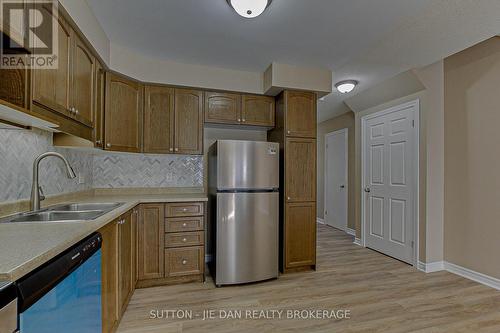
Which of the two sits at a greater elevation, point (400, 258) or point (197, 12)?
point (197, 12)

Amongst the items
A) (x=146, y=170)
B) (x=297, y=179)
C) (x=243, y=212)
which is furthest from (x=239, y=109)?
(x=146, y=170)

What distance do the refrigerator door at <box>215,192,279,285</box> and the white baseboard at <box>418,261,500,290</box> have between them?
6.12ft

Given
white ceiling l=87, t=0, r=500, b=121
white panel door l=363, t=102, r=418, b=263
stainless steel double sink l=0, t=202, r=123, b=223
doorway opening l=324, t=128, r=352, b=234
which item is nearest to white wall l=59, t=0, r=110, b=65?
white ceiling l=87, t=0, r=500, b=121

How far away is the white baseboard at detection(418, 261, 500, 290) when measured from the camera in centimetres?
273

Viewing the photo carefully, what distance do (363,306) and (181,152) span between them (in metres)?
2.42

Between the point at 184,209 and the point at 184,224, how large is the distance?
0.16 meters

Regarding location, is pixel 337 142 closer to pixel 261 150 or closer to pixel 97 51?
pixel 261 150

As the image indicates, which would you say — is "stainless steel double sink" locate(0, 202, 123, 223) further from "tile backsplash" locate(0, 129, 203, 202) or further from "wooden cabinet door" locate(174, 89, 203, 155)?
"wooden cabinet door" locate(174, 89, 203, 155)

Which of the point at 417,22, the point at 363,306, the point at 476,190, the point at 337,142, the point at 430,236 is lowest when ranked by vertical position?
the point at 363,306

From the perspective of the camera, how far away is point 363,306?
7.63ft

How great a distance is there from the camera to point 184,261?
2.77 metres

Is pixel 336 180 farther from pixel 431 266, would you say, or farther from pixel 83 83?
pixel 83 83

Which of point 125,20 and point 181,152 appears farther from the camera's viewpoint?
point 181,152

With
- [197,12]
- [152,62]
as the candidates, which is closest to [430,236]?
[197,12]
